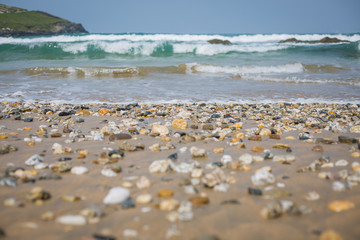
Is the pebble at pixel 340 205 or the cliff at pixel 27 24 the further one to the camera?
the cliff at pixel 27 24

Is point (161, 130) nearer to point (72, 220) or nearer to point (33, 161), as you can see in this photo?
point (33, 161)

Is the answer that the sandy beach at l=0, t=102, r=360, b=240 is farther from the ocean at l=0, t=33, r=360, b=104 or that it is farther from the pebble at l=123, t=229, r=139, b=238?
the ocean at l=0, t=33, r=360, b=104

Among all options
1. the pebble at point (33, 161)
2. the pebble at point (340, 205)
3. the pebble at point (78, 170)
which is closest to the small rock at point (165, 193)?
the pebble at point (78, 170)

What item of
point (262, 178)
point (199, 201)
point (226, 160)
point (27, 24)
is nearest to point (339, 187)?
point (262, 178)

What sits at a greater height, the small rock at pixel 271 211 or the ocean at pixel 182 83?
the ocean at pixel 182 83

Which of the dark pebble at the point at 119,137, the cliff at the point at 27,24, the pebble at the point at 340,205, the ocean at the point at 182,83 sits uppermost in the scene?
the cliff at the point at 27,24

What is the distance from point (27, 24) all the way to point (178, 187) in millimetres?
91341

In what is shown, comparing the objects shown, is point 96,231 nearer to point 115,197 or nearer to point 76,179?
point 115,197

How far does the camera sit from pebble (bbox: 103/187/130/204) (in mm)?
1654

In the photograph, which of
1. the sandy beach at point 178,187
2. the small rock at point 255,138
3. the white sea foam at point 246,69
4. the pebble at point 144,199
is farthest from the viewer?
the white sea foam at point 246,69

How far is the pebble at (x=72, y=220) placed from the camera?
4.59 ft

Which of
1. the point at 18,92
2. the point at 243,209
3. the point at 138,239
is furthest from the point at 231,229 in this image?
the point at 18,92

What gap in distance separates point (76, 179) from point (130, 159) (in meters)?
0.60

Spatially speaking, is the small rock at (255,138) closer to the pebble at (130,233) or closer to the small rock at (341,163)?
the small rock at (341,163)
